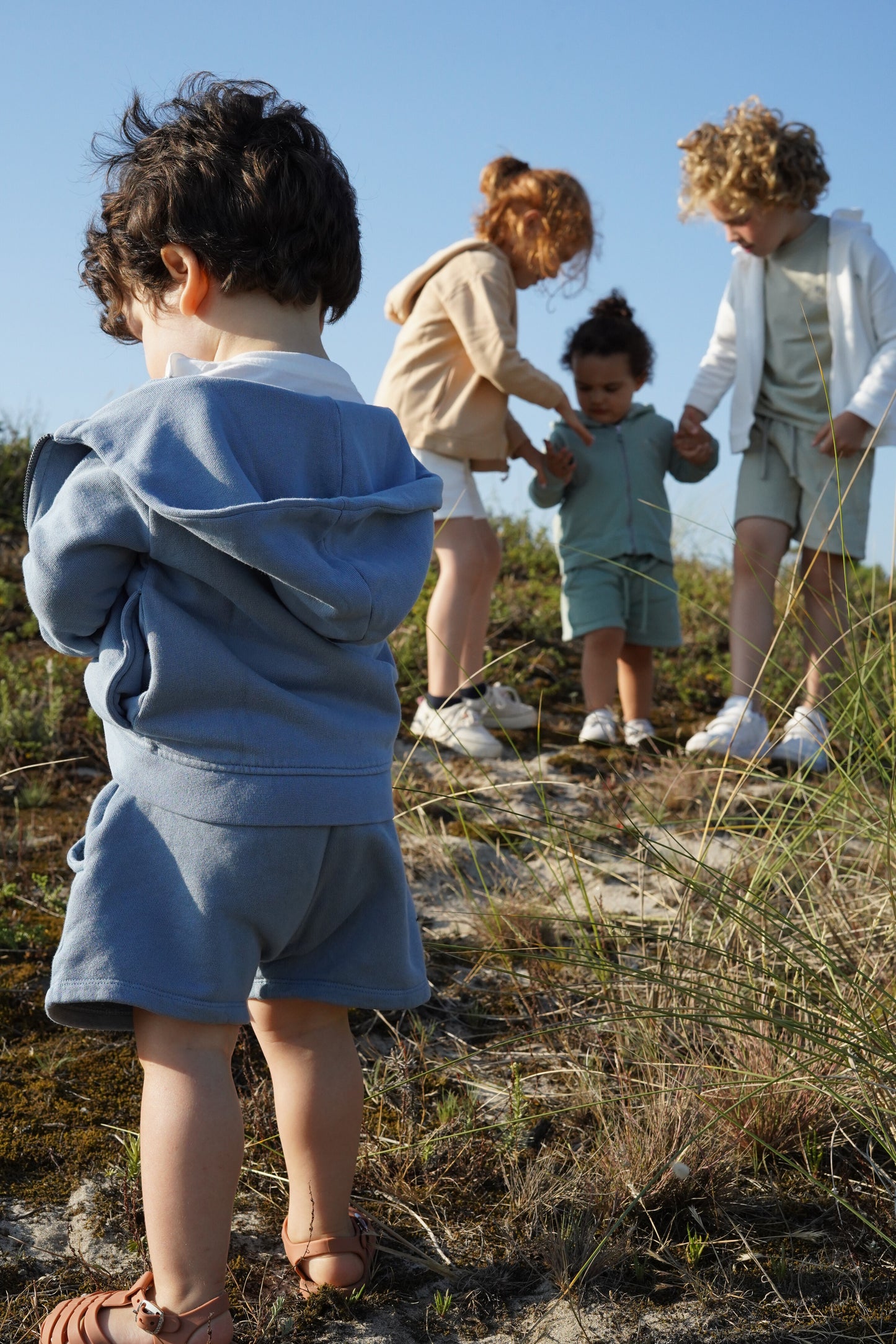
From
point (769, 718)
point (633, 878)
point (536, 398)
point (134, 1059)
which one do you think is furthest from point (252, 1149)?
point (769, 718)

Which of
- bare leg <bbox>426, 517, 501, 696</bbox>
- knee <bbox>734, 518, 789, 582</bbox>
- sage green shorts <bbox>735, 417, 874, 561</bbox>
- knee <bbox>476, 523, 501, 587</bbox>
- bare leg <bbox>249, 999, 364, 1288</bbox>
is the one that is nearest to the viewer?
bare leg <bbox>249, 999, 364, 1288</bbox>

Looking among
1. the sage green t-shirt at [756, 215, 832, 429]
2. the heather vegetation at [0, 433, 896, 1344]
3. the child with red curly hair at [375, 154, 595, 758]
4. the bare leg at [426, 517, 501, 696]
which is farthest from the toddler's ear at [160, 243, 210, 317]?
the sage green t-shirt at [756, 215, 832, 429]

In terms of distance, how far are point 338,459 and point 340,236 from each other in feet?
1.21

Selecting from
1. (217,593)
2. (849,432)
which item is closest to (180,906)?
(217,593)

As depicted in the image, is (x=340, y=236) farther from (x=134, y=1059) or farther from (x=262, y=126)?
(x=134, y=1059)

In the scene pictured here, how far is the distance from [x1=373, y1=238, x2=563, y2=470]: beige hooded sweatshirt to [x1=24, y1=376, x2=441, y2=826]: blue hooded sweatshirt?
7.91 ft

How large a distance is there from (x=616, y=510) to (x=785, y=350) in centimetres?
87

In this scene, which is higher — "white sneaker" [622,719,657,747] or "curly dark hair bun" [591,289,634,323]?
"curly dark hair bun" [591,289,634,323]

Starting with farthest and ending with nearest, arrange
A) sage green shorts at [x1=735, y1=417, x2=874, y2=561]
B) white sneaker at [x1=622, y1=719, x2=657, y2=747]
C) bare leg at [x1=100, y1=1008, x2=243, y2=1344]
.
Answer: sage green shorts at [x1=735, y1=417, x2=874, y2=561], white sneaker at [x1=622, y1=719, x2=657, y2=747], bare leg at [x1=100, y1=1008, x2=243, y2=1344]

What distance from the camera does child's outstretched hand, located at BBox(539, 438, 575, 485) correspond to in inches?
174

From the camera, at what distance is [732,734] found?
3904 millimetres

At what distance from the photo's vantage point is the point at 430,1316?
1.66 meters

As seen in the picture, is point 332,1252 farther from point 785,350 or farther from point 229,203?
point 785,350

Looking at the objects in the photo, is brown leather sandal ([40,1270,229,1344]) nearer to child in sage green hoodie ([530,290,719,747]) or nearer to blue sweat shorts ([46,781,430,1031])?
blue sweat shorts ([46,781,430,1031])
